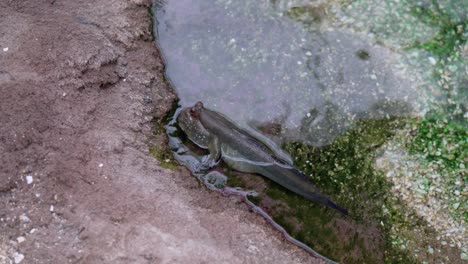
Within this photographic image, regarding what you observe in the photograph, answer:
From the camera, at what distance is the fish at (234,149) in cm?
493

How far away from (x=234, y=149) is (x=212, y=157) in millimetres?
235

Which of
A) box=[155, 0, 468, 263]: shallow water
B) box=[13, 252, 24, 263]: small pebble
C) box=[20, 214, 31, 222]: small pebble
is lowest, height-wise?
box=[13, 252, 24, 263]: small pebble

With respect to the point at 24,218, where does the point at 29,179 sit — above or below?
above

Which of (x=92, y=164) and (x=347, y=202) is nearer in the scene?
(x=92, y=164)

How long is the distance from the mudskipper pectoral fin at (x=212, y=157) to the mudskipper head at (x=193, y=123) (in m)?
0.09

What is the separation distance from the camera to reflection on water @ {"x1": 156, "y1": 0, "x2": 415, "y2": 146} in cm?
510

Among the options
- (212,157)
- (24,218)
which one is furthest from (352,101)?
(24,218)

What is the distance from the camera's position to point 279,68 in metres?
5.26

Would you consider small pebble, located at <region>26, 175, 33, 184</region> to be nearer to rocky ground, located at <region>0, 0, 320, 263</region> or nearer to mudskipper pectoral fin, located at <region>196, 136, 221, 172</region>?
rocky ground, located at <region>0, 0, 320, 263</region>

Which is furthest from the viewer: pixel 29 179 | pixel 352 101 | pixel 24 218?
pixel 352 101

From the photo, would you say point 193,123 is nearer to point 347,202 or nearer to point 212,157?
point 212,157

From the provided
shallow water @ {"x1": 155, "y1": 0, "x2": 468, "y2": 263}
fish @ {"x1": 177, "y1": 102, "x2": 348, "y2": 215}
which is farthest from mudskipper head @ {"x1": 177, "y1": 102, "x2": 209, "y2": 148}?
shallow water @ {"x1": 155, "y1": 0, "x2": 468, "y2": 263}

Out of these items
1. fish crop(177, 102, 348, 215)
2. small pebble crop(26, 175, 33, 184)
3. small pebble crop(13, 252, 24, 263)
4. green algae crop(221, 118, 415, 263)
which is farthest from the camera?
fish crop(177, 102, 348, 215)

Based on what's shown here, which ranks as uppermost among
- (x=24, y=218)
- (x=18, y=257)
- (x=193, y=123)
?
(x=193, y=123)
